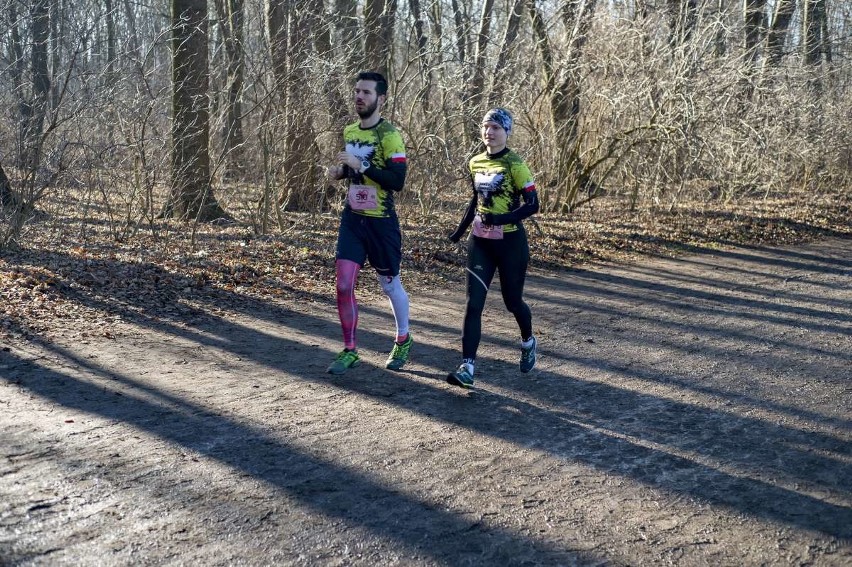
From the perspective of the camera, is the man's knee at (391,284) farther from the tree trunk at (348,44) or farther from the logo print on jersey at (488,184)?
Result: the tree trunk at (348,44)

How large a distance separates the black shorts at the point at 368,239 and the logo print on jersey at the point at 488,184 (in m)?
0.64

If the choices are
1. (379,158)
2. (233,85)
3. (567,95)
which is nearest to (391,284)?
(379,158)

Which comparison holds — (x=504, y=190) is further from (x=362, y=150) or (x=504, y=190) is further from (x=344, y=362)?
(x=344, y=362)

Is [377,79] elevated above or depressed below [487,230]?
above

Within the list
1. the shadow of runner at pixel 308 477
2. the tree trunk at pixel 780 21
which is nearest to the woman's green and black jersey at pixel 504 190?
the shadow of runner at pixel 308 477

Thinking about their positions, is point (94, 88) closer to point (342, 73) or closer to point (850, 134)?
point (342, 73)

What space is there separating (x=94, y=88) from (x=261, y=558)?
8588 mm

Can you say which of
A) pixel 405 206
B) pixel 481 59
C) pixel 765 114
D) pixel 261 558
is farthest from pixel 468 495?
pixel 765 114

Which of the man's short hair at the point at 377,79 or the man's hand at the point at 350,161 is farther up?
the man's short hair at the point at 377,79

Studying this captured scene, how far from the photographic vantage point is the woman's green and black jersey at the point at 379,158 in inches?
241

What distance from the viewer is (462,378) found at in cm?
621

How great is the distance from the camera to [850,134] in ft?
68.6

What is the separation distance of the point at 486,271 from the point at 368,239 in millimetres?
859

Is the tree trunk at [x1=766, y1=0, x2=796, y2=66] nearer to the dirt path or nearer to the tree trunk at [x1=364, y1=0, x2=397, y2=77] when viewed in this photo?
the tree trunk at [x1=364, y1=0, x2=397, y2=77]
